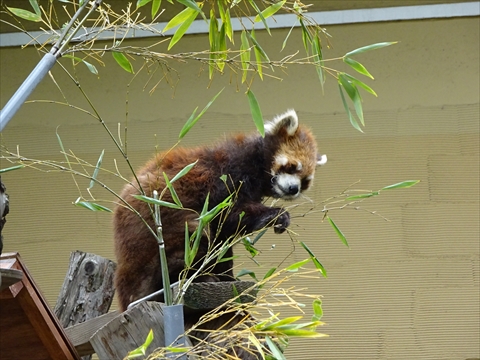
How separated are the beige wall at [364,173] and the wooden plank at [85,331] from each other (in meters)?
1.47

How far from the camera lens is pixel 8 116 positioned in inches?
49.1

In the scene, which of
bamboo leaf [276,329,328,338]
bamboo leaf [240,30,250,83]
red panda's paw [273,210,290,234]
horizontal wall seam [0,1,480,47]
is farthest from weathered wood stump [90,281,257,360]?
horizontal wall seam [0,1,480,47]

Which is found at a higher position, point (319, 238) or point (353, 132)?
point (353, 132)

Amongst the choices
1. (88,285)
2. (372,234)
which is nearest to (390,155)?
(372,234)

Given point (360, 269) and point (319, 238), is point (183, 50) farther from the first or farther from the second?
point (360, 269)

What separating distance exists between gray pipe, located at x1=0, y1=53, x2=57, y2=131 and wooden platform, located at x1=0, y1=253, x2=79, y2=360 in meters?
0.63

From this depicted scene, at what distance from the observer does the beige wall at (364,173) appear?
3863 mm

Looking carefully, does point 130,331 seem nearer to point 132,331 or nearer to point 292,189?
point 132,331

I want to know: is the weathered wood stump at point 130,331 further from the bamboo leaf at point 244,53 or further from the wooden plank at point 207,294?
the bamboo leaf at point 244,53

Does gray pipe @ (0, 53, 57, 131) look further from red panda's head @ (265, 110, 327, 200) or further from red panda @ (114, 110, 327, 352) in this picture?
red panda's head @ (265, 110, 327, 200)

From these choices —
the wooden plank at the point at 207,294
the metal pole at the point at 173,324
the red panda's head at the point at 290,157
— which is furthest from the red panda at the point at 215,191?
the metal pole at the point at 173,324

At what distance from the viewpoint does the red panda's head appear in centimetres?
316

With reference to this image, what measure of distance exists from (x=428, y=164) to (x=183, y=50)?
63.8 inches

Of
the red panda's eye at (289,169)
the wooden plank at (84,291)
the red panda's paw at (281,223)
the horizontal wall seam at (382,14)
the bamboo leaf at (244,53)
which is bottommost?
the wooden plank at (84,291)
